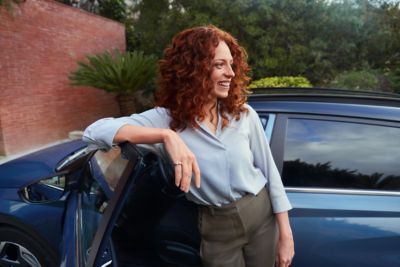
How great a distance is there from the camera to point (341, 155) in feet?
6.01

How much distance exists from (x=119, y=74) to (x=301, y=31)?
15.7 ft

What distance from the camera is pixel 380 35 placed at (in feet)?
32.4

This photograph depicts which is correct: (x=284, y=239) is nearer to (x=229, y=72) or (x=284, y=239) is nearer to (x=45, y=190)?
(x=229, y=72)

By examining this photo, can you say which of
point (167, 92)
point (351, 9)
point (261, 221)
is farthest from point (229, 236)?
point (351, 9)

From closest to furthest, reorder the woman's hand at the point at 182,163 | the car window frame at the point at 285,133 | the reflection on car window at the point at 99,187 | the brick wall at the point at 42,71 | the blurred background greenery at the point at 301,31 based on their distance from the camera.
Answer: the woman's hand at the point at 182,163, the reflection on car window at the point at 99,187, the car window frame at the point at 285,133, the brick wall at the point at 42,71, the blurred background greenery at the point at 301,31

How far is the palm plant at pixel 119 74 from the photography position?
853 cm

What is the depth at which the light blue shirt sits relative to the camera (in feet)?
4.68

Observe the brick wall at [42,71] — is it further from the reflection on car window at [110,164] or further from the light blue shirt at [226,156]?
the light blue shirt at [226,156]

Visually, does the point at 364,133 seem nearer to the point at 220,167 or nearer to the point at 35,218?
the point at 220,167

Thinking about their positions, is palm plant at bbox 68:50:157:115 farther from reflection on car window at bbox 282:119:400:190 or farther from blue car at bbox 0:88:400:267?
reflection on car window at bbox 282:119:400:190

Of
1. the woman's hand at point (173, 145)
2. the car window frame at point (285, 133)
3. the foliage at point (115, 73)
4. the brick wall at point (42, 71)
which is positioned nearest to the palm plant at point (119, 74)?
the foliage at point (115, 73)

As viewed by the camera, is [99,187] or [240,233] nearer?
[240,233]

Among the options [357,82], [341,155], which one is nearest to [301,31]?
[357,82]

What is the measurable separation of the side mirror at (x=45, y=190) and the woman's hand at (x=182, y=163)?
4.21ft
